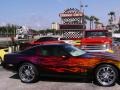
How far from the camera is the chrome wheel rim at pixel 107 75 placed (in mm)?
9625

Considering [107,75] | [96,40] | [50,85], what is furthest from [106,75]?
[96,40]

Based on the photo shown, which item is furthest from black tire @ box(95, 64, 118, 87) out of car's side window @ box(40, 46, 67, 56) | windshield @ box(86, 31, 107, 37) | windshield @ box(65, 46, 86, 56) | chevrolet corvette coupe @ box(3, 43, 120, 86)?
windshield @ box(86, 31, 107, 37)

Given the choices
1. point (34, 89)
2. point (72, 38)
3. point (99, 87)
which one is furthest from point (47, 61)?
→ point (72, 38)

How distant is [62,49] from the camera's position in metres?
10.4

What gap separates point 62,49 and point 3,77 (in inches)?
106

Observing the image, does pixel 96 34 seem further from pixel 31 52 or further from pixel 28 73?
pixel 28 73

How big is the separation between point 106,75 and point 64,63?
1.39m

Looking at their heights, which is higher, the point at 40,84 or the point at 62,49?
the point at 62,49

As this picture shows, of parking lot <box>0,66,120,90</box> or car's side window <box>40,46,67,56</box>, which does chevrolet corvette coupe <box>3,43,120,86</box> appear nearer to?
car's side window <box>40,46,67,56</box>

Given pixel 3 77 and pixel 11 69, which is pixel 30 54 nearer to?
pixel 11 69

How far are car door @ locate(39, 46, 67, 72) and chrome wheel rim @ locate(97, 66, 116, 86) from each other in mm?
1255

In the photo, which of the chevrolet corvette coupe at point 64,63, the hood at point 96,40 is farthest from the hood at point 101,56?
the hood at point 96,40

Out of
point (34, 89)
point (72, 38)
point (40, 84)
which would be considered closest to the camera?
point (34, 89)

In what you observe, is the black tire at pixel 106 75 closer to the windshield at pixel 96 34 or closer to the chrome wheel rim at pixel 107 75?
the chrome wheel rim at pixel 107 75
